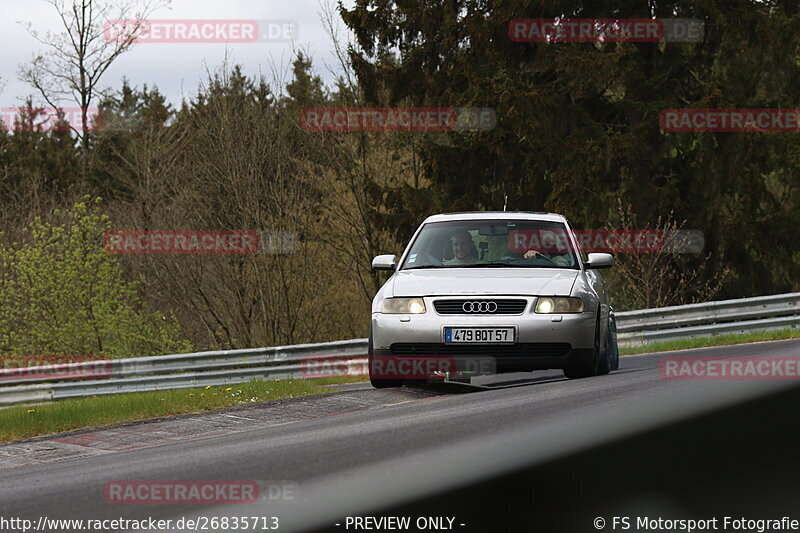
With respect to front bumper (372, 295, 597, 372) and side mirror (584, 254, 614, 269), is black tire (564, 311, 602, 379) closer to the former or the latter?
front bumper (372, 295, 597, 372)

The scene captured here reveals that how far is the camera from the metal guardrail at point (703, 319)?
754 inches

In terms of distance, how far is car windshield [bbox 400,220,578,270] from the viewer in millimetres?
11398

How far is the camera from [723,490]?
4.86 metres

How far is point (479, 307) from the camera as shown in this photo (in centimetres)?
1028

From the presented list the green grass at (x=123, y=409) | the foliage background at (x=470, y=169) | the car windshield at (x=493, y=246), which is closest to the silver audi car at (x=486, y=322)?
the car windshield at (x=493, y=246)

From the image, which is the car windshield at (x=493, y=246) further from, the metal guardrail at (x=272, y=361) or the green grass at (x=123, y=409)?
the metal guardrail at (x=272, y=361)

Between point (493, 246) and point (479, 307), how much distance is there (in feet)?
5.41

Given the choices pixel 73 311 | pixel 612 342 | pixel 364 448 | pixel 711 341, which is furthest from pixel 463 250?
pixel 73 311

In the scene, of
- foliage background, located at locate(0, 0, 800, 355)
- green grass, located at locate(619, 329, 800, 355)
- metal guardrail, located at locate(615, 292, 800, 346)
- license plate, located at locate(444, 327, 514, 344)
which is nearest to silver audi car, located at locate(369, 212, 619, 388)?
license plate, located at locate(444, 327, 514, 344)

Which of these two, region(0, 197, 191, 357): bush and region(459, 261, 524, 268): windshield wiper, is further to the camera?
region(0, 197, 191, 357): bush

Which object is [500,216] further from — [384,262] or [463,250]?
[384,262]

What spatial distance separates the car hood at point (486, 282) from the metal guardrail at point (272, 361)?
531 cm

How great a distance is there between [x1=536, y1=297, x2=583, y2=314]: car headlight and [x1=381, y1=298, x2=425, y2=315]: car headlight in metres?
1.09

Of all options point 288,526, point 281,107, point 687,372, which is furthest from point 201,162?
point 288,526
